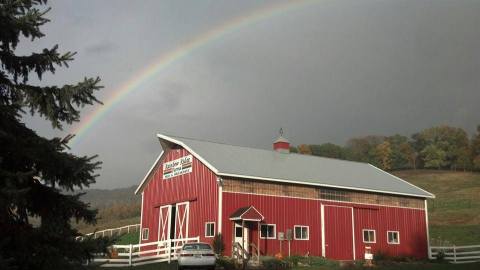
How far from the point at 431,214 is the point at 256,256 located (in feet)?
135

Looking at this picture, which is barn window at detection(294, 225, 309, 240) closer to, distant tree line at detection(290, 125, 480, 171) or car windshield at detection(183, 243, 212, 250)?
car windshield at detection(183, 243, 212, 250)

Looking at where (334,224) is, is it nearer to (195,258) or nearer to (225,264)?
(225,264)

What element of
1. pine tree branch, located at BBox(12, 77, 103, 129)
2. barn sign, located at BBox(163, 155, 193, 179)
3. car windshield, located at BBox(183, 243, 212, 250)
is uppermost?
barn sign, located at BBox(163, 155, 193, 179)

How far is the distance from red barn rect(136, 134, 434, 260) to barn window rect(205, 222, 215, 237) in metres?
0.06

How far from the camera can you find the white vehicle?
2184cm

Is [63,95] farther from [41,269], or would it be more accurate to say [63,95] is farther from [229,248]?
[229,248]

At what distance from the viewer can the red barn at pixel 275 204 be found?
30188mm

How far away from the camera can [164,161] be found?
36562 millimetres

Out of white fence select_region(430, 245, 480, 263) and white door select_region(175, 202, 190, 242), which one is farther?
white fence select_region(430, 245, 480, 263)

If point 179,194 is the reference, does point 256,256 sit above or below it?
below

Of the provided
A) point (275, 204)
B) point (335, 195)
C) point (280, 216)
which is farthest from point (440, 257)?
point (275, 204)

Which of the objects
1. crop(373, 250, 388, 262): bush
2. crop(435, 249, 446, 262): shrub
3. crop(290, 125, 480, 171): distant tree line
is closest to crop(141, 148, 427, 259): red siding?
crop(373, 250, 388, 262): bush

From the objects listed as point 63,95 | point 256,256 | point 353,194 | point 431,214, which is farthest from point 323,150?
point 63,95

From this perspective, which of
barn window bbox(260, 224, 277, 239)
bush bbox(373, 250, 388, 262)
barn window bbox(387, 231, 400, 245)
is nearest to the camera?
barn window bbox(260, 224, 277, 239)
